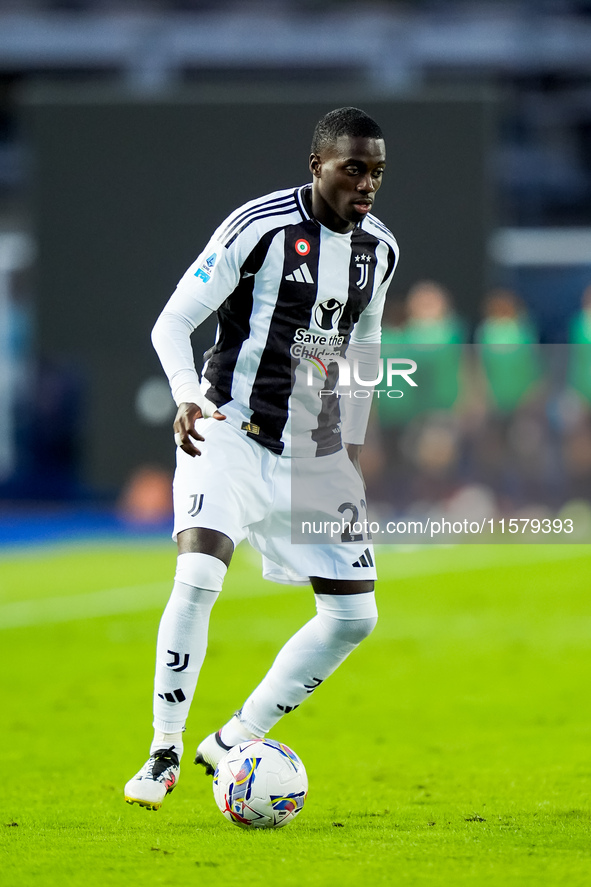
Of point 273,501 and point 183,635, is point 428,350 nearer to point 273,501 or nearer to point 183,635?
point 273,501

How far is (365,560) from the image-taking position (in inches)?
182

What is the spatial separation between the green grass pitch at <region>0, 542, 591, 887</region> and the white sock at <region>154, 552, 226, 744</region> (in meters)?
0.38

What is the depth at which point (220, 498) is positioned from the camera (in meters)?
4.36

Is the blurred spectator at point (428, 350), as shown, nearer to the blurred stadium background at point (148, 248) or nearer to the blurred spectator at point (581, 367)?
the blurred stadium background at point (148, 248)

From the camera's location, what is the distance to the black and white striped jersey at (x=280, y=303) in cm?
446

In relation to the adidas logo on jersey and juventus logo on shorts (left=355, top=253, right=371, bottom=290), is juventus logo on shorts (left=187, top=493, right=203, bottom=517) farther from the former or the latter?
juventus logo on shorts (left=355, top=253, right=371, bottom=290)

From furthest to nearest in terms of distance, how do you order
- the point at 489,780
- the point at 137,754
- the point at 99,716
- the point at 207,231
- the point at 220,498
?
the point at 207,231 < the point at 99,716 < the point at 137,754 < the point at 489,780 < the point at 220,498

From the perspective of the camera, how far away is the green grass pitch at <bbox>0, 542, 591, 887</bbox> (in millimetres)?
3840

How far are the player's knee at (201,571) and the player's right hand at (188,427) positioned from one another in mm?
337

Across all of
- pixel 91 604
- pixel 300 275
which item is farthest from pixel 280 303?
pixel 91 604

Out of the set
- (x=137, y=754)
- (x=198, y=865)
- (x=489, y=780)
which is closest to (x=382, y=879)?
(x=198, y=865)

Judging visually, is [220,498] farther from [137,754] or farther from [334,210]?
[137,754]

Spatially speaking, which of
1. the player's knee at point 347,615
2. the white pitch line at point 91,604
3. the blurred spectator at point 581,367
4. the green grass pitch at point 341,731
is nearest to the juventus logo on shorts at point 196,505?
the player's knee at point 347,615

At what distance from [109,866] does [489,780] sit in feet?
6.24
